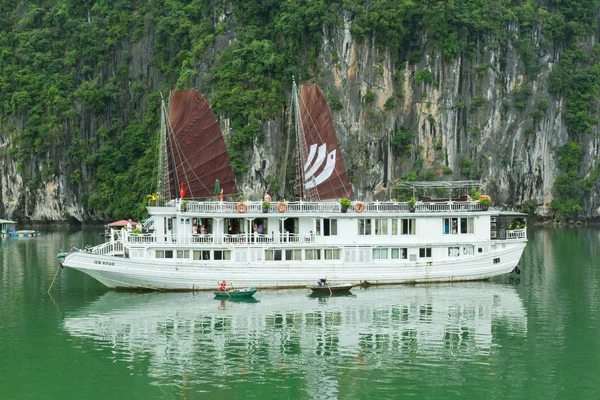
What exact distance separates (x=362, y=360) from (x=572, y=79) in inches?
2361

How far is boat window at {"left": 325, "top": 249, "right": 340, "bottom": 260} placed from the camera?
37750mm

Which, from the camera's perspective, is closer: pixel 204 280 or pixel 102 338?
pixel 102 338

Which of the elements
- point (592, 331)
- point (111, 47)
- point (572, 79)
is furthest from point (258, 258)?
point (111, 47)

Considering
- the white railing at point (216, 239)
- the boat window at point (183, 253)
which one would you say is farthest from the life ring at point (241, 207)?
the boat window at point (183, 253)

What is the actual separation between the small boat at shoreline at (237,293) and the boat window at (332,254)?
13.4 ft

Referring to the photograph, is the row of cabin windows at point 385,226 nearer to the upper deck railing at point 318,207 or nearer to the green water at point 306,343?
the upper deck railing at point 318,207

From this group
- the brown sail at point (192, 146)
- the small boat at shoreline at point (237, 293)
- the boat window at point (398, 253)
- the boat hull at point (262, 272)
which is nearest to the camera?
the small boat at shoreline at point (237, 293)

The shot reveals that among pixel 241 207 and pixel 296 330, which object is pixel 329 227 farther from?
pixel 296 330

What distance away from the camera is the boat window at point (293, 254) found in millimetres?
37531

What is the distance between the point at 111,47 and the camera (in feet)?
292

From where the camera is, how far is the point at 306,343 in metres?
28.2

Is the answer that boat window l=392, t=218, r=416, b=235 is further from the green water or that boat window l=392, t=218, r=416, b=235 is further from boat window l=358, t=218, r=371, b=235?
the green water

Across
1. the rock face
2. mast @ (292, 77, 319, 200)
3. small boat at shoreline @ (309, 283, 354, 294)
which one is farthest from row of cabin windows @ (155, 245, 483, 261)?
the rock face

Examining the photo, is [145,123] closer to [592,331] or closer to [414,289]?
[414,289]
